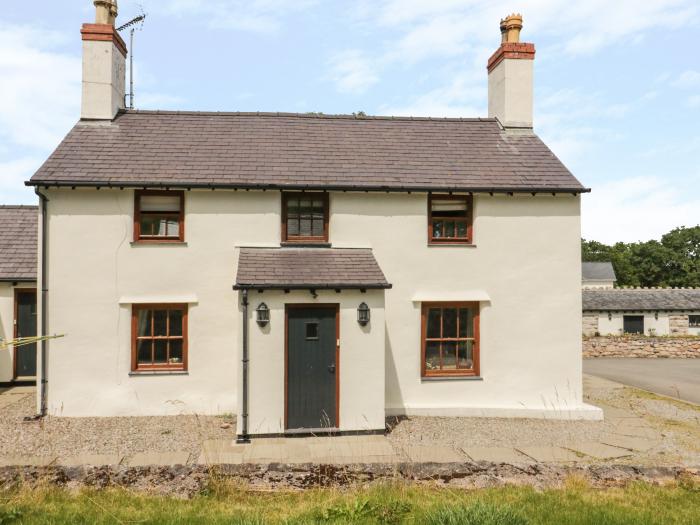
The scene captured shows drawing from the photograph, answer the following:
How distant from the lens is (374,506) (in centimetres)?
613

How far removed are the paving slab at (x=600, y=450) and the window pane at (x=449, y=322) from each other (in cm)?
346

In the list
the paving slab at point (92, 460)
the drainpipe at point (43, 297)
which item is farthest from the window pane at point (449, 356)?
the drainpipe at point (43, 297)

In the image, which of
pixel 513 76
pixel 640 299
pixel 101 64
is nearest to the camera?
pixel 101 64

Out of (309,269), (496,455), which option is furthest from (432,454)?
(309,269)

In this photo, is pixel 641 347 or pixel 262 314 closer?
pixel 262 314

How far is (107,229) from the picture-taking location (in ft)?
36.4

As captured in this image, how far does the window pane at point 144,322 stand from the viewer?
11.1m

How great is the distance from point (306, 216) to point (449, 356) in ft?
15.6

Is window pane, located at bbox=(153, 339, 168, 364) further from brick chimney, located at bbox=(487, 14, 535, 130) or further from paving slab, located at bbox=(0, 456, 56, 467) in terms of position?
brick chimney, located at bbox=(487, 14, 535, 130)

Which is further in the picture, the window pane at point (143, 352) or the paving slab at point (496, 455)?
the window pane at point (143, 352)

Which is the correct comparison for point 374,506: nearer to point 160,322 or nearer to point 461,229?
point 160,322

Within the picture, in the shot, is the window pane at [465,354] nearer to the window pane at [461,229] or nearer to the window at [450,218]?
the window at [450,218]

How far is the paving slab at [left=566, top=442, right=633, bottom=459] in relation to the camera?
882 centimetres

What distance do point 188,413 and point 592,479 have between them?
26.7ft
